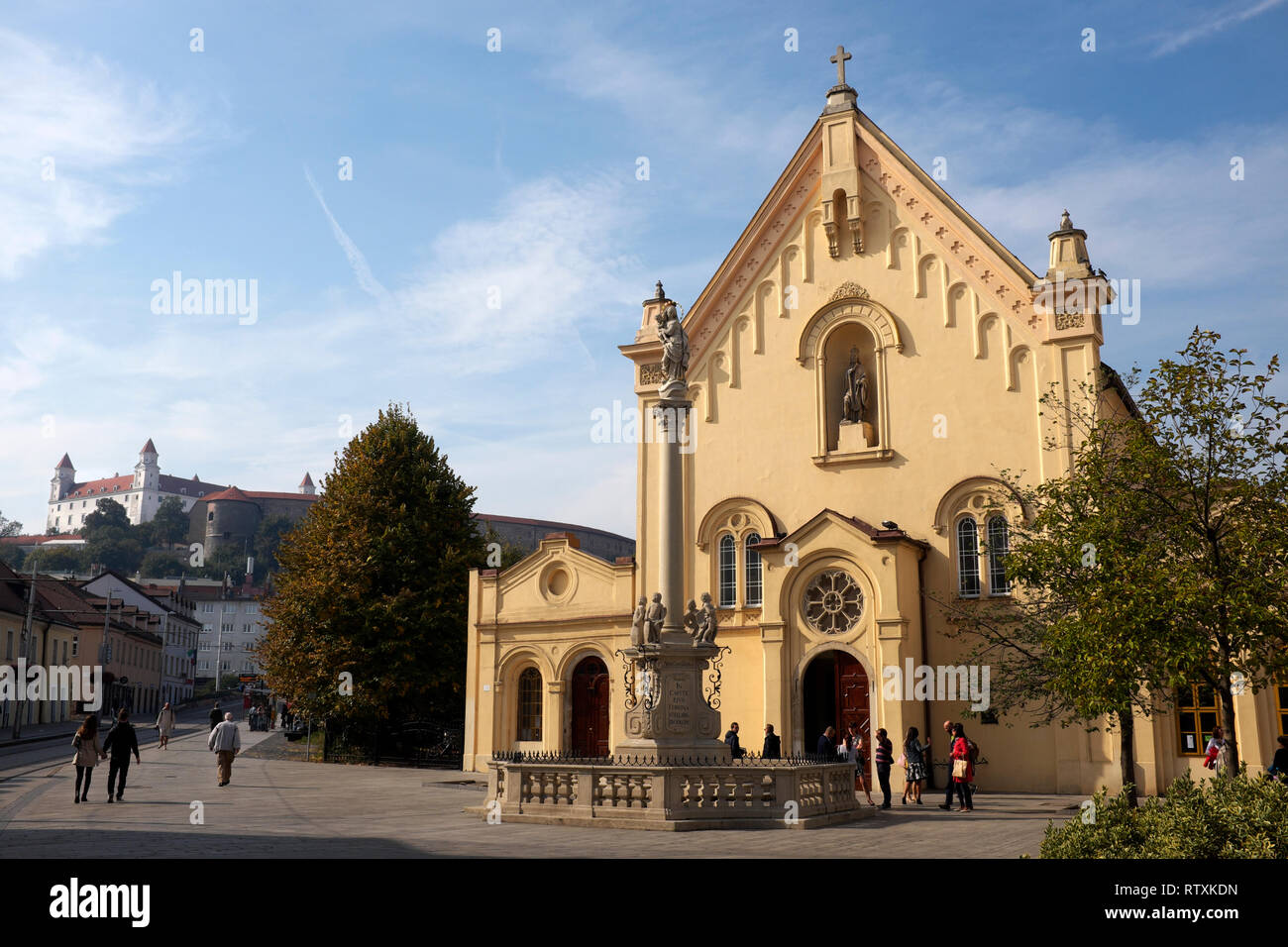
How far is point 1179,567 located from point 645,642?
8967mm

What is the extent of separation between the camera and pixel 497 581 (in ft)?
119

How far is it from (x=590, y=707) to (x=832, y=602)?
9365mm

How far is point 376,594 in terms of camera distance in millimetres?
40375

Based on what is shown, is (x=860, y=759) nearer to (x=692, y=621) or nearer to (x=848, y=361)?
(x=692, y=621)

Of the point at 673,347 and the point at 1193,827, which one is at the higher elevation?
the point at 673,347

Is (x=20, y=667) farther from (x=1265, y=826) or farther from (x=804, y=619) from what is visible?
(x=1265, y=826)

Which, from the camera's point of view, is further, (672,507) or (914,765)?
(914,765)

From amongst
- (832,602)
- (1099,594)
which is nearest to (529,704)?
(832,602)

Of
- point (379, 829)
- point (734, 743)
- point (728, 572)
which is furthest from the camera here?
point (728, 572)

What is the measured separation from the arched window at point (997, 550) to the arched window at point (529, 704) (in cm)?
1487

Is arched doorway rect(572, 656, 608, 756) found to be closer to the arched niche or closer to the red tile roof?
the arched niche

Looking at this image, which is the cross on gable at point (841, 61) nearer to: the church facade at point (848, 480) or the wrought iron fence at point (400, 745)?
the church facade at point (848, 480)

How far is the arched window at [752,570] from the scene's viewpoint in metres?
31.0
